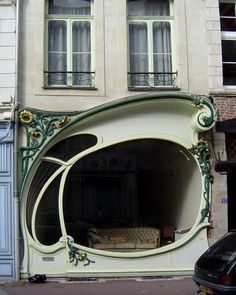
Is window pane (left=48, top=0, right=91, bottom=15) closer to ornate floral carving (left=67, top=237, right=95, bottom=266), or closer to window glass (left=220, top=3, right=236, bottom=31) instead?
window glass (left=220, top=3, right=236, bottom=31)

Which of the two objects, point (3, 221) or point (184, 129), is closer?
point (3, 221)

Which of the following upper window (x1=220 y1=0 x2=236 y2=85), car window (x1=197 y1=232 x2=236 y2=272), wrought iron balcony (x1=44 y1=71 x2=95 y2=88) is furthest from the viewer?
upper window (x1=220 y1=0 x2=236 y2=85)

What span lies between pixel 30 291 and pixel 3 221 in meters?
1.88

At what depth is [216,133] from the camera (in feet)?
41.5

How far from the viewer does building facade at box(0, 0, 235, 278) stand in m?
12.1

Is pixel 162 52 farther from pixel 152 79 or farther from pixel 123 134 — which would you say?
pixel 123 134

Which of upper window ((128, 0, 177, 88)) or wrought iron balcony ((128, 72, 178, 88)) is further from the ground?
upper window ((128, 0, 177, 88))

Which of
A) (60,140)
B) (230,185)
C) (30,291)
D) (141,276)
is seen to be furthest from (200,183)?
(30,291)

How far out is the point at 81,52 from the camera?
13008 mm

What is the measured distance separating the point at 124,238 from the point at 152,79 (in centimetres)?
394

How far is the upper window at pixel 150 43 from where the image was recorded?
12984 mm

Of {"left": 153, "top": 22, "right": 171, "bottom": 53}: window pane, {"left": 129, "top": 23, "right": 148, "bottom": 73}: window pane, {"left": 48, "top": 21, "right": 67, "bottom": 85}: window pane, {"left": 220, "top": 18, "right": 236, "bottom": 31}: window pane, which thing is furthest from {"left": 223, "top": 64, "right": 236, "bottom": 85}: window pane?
{"left": 48, "top": 21, "right": 67, "bottom": 85}: window pane

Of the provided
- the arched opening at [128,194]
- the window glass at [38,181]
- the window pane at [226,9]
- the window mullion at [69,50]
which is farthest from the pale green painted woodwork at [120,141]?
the window pane at [226,9]

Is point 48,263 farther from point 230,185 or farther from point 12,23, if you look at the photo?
point 12,23
